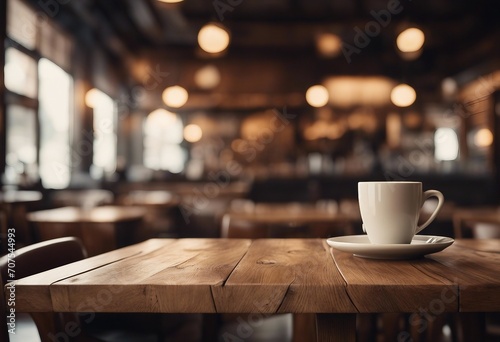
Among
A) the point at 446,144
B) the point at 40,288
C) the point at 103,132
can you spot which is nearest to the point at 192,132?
the point at 103,132

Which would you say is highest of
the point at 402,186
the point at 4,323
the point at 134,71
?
the point at 134,71

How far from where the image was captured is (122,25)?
7969mm

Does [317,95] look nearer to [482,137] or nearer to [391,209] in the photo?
[482,137]

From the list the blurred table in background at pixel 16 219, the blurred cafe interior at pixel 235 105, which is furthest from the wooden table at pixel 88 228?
the blurred table in background at pixel 16 219

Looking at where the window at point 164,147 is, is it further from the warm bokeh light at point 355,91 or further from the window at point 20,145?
the window at point 20,145

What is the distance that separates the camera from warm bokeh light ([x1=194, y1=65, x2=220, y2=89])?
963cm

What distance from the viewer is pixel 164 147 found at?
1136cm

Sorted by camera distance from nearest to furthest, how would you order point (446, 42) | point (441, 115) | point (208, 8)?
point (208, 8) → point (446, 42) → point (441, 115)

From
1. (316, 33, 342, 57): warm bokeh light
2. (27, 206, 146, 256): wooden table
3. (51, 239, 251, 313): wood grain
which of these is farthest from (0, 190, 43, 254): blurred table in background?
(316, 33, 342, 57): warm bokeh light

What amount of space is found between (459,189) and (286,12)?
3.93 m

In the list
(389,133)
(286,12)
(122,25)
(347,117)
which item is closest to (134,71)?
(122,25)

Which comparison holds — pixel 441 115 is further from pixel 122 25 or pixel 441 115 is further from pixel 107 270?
pixel 107 270

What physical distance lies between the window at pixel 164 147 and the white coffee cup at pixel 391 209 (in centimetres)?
1014

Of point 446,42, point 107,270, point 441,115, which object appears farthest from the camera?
point 441,115
